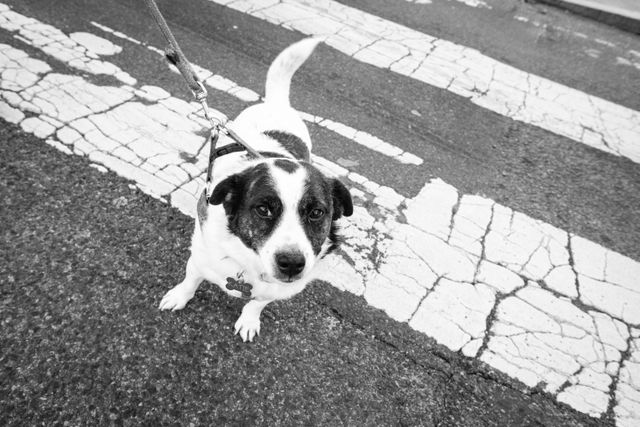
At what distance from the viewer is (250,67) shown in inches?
217

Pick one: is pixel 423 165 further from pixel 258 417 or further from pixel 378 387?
pixel 258 417

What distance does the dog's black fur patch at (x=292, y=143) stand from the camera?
3.03m

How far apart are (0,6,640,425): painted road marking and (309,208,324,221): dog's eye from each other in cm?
114

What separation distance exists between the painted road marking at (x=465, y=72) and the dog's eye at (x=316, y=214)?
4504mm

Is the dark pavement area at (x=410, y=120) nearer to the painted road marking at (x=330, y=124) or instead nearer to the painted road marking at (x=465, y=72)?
the painted road marking at (x=330, y=124)

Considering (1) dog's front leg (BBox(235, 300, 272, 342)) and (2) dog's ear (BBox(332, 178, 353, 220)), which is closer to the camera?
(2) dog's ear (BBox(332, 178, 353, 220))

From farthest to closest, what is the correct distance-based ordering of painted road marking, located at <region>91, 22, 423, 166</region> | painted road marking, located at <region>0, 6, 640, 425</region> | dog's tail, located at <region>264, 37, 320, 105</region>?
painted road marking, located at <region>91, 22, 423, 166</region>, dog's tail, located at <region>264, 37, 320, 105</region>, painted road marking, located at <region>0, 6, 640, 425</region>

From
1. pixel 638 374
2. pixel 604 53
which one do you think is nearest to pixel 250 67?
pixel 638 374

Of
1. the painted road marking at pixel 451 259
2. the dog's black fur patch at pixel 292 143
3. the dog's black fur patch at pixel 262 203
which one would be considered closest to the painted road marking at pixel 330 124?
the painted road marking at pixel 451 259

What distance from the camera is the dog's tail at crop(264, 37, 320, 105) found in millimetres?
3586

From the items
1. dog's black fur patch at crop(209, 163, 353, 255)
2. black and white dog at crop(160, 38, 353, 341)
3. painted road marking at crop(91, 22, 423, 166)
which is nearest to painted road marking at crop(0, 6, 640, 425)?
painted road marking at crop(91, 22, 423, 166)

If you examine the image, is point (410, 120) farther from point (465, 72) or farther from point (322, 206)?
point (322, 206)

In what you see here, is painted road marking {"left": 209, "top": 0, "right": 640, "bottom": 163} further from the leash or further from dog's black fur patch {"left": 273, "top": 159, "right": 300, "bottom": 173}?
dog's black fur patch {"left": 273, "top": 159, "right": 300, "bottom": 173}

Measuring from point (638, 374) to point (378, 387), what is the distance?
2.05 m
